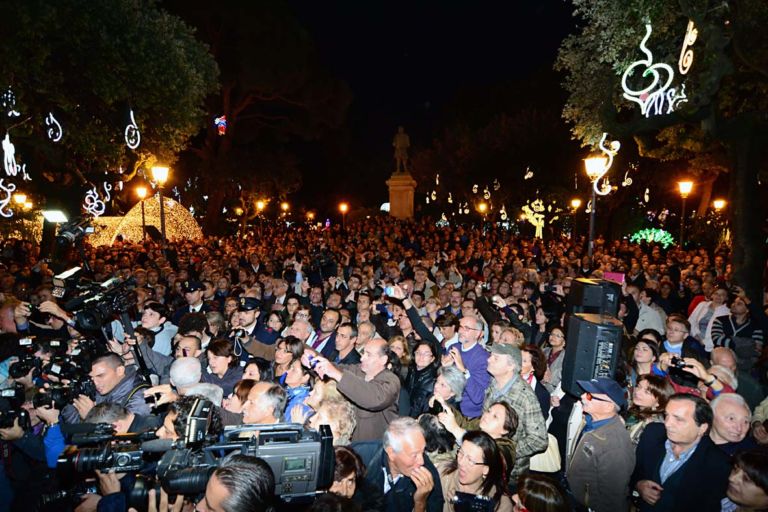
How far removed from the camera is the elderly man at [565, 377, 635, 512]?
364 cm

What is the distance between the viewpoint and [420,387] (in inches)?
216

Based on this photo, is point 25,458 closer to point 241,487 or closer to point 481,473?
point 241,487

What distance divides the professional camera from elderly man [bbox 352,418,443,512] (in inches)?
103

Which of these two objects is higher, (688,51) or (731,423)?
(688,51)

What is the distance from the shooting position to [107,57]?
1120cm

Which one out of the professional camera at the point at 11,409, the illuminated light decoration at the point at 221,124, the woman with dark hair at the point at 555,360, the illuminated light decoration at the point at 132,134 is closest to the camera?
the professional camera at the point at 11,409

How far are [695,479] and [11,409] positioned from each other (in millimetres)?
4867

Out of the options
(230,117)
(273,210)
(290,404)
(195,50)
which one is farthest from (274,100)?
(290,404)

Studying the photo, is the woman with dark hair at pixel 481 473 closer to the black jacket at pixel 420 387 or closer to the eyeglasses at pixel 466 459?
the eyeglasses at pixel 466 459

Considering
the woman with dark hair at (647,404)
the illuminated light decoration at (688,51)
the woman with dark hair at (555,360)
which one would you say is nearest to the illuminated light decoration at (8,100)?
the woman with dark hair at (555,360)

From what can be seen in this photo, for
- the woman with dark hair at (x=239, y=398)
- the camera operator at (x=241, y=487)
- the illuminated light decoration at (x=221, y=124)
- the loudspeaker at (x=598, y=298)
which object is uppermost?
the illuminated light decoration at (x=221, y=124)

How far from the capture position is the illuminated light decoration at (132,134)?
12.3m

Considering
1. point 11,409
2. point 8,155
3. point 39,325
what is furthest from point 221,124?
point 11,409

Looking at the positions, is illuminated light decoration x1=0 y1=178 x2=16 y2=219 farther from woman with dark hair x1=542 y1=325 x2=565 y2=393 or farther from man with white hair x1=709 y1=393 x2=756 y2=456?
man with white hair x1=709 y1=393 x2=756 y2=456
